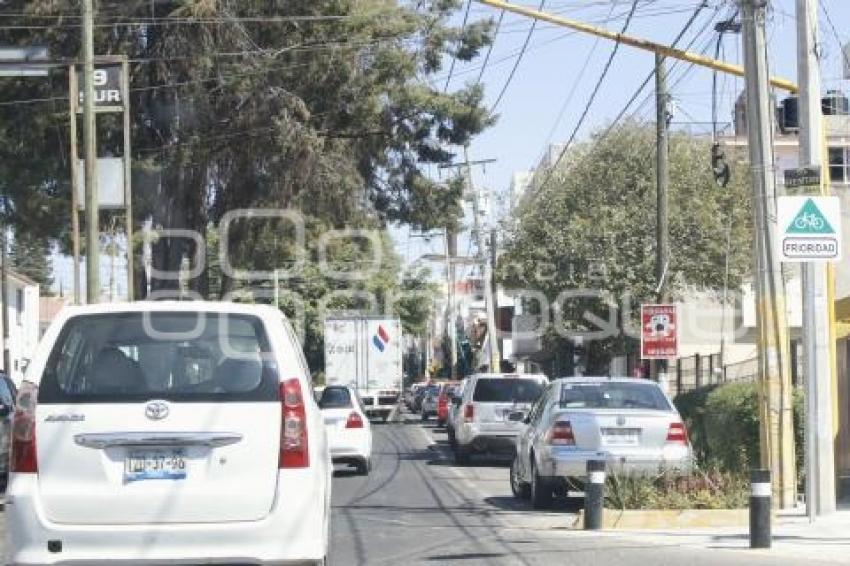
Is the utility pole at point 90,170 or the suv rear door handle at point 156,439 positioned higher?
the utility pole at point 90,170

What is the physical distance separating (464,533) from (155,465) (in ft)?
21.5

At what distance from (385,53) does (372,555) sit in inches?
761

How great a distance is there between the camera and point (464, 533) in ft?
45.8

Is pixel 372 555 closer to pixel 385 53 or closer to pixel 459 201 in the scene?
pixel 385 53

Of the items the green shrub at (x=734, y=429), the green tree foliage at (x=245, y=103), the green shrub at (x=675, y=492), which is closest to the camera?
the green shrub at (x=675, y=492)

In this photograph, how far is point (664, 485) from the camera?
1548 centimetres

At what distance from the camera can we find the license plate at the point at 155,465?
7.86 m

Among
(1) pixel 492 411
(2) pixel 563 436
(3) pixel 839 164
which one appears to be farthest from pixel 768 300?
(3) pixel 839 164

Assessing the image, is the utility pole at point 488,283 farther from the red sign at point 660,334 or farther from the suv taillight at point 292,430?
the suv taillight at point 292,430

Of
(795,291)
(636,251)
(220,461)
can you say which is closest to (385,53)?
(636,251)

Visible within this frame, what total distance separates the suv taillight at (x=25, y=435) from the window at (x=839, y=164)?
155ft

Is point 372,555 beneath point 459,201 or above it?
beneath

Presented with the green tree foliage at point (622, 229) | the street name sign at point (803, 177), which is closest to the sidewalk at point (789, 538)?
the street name sign at point (803, 177)

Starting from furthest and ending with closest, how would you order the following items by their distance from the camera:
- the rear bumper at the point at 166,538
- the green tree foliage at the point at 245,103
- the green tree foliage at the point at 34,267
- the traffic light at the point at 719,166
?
the green tree foliage at the point at 34,267, the green tree foliage at the point at 245,103, the traffic light at the point at 719,166, the rear bumper at the point at 166,538
